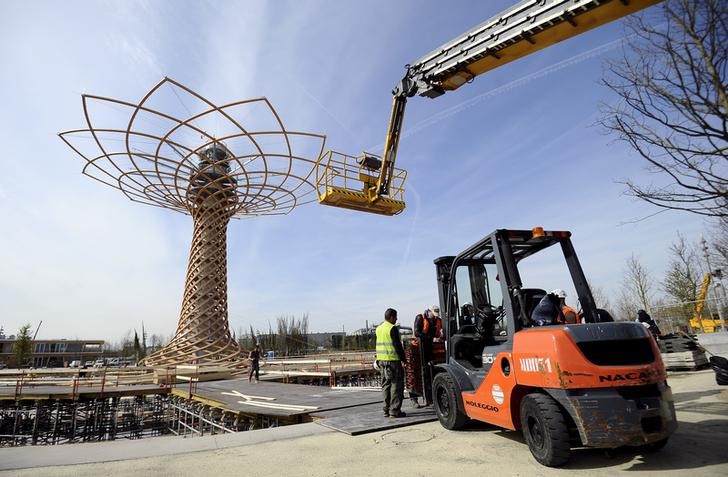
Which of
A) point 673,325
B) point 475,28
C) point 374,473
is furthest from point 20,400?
point 673,325

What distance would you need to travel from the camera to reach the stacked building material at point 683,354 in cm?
1310

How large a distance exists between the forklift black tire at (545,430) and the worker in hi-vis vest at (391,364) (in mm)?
2845

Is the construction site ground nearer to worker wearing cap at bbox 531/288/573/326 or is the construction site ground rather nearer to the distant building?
worker wearing cap at bbox 531/288/573/326

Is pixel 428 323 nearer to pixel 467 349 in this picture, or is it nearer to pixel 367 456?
pixel 467 349

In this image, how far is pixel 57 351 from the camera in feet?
251

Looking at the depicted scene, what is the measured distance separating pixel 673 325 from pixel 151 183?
29817mm

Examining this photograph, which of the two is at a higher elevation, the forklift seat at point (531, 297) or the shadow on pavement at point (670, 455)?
the forklift seat at point (531, 297)

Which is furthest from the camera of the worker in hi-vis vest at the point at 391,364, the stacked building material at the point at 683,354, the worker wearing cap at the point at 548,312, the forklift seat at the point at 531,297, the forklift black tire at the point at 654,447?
the stacked building material at the point at 683,354

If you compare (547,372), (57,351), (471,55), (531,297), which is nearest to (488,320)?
(531,297)

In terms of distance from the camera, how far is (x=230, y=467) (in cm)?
437

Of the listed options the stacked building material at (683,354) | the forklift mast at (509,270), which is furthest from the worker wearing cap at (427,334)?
the stacked building material at (683,354)

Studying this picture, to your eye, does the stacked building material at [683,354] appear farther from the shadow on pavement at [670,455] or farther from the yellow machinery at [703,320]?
the shadow on pavement at [670,455]

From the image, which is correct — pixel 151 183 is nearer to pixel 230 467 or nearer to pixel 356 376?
pixel 356 376

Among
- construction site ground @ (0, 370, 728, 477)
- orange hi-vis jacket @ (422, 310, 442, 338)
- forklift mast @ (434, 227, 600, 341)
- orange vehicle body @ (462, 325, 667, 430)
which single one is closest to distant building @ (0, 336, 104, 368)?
construction site ground @ (0, 370, 728, 477)
